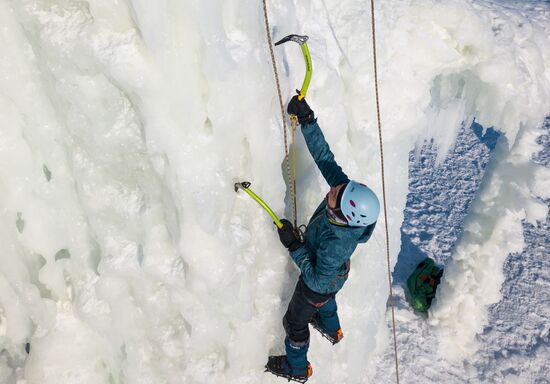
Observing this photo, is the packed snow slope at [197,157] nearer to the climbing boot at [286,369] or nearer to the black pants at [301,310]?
the climbing boot at [286,369]

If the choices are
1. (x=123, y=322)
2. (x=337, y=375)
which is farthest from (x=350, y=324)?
(x=123, y=322)

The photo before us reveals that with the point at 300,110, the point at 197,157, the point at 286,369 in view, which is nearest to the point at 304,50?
the point at 300,110

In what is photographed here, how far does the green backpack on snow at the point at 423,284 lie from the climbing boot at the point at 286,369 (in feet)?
8.65

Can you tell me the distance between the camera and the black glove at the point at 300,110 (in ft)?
9.85

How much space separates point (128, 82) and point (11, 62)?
84 cm

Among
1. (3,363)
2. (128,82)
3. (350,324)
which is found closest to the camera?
(128,82)

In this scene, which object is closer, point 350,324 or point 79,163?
point 79,163

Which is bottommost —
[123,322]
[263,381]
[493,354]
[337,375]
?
[493,354]

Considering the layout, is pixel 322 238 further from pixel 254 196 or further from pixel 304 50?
pixel 304 50

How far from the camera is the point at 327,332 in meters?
3.87

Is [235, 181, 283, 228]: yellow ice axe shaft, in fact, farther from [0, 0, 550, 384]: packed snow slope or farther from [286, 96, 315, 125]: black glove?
[286, 96, 315, 125]: black glove

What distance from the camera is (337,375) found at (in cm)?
458

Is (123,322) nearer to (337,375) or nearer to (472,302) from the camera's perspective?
(337,375)

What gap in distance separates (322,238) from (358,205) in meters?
0.44
